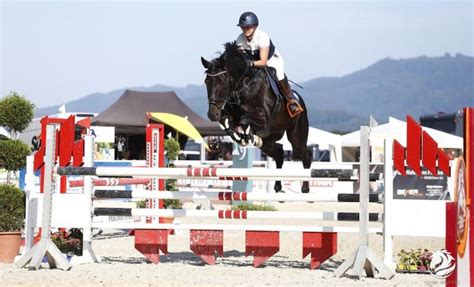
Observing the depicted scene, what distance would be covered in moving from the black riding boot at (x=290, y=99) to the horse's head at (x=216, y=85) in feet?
2.14

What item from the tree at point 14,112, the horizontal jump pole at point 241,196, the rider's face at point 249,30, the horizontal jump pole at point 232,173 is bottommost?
the horizontal jump pole at point 241,196

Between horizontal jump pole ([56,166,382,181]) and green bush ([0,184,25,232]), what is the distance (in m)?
0.54

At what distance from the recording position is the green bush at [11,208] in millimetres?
6293

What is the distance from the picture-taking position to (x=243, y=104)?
678 centimetres

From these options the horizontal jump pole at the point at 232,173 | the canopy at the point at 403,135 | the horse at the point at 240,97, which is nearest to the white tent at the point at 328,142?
the canopy at the point at 403,135

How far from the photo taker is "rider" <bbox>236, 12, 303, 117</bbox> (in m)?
6.64

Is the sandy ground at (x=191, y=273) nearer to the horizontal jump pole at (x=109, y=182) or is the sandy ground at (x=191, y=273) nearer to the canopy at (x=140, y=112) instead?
the horizontal jump pole at (x=109, y=182)

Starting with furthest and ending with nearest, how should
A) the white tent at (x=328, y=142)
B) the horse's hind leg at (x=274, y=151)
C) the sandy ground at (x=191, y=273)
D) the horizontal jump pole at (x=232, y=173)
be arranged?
1. the white tent at (x=328, y=142)
2. the horse's hind leg at (x=274, y=151)
3. the horizontal jump pole at (x=232, y=173)
4. the sandy ground at (x=191, y=273)

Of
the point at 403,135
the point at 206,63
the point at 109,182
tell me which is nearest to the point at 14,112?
the point at 109,182

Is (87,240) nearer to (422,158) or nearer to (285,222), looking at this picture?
(422,158)

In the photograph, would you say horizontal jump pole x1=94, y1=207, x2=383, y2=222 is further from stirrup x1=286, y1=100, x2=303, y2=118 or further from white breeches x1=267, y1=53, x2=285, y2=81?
white breeches x1=267, y1=53, x2=285, y2=81

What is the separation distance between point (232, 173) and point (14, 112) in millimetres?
2126

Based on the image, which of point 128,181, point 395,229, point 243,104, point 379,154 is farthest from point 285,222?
point 379,154

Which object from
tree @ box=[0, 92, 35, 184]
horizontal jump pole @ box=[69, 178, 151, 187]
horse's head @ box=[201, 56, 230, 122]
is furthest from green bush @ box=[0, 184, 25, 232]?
horse's head @ box=[201, 56, 230, 122]
